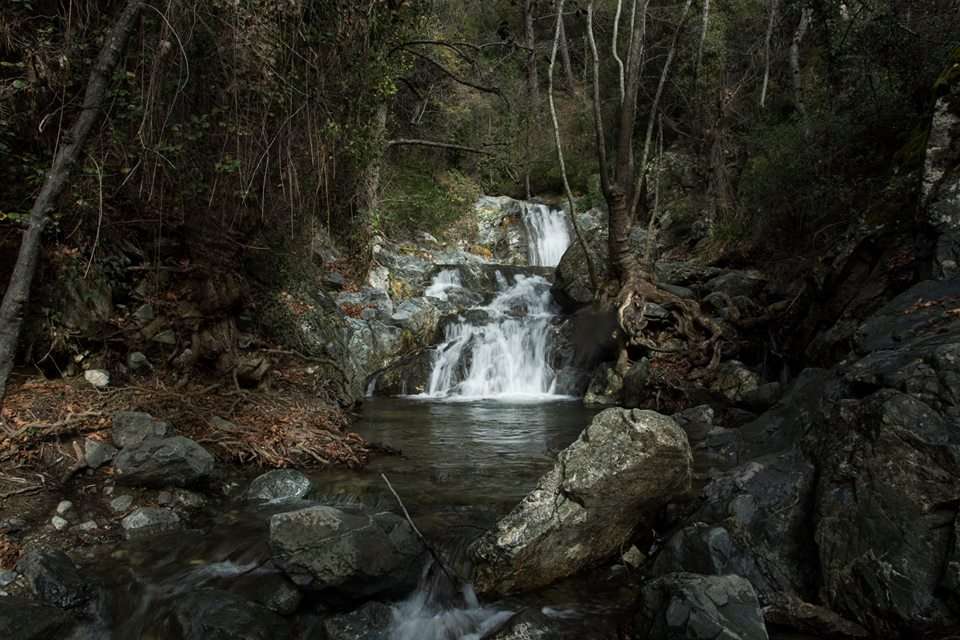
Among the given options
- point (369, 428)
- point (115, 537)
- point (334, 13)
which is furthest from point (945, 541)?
point (369, 428)

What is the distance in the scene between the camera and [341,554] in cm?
352

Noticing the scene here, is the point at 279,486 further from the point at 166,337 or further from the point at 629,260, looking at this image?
the point at 629,260

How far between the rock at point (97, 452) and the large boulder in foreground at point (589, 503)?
10.1 ft

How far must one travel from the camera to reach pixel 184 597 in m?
3.46

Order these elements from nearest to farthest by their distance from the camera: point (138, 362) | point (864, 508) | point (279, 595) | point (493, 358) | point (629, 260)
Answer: point (864, 508) < point (279, 595) < point (138, 362) < point (629, 260) < point (493, 358)

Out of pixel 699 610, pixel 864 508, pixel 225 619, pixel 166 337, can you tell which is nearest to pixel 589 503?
pixel 699 610

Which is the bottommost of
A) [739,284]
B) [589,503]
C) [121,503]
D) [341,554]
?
[121,503]

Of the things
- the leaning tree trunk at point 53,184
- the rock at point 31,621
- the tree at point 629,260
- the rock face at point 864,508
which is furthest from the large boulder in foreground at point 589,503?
the tree at point 629,260

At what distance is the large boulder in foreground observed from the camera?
3703 millimetres

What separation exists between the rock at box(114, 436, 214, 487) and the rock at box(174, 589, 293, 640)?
1.42 meters

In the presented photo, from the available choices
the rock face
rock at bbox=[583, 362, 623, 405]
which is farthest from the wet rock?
rock at bbox=[583, 362, 623, 405]

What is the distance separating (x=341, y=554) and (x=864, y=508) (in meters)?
3.00

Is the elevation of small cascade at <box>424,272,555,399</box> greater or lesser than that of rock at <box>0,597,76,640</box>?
greater

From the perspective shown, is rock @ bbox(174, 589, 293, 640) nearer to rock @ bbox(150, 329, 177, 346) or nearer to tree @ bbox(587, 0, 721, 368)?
rock @ bbox(150, 329, 177, 346)
